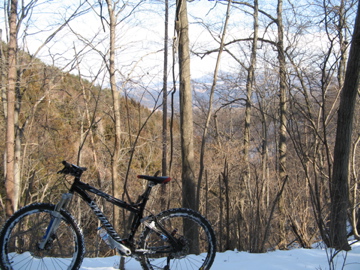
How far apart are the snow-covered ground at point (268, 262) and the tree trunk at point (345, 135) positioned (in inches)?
38.6

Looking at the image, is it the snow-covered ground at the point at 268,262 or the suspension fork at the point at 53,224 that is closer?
the suspension fork at the point at 53,224

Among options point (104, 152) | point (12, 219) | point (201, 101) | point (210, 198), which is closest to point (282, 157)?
point (210, 198)

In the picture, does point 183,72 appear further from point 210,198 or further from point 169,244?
point 210,198

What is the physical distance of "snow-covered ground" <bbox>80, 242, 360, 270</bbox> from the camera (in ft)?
10.4

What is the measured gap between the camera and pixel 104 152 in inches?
746

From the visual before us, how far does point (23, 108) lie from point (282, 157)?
11.9m

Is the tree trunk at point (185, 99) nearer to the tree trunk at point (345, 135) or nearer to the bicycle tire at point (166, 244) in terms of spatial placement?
the tree trunk at point (345, 135)

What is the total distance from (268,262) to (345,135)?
8.76 ft

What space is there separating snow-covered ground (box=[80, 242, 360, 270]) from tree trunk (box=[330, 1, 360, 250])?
98 cm

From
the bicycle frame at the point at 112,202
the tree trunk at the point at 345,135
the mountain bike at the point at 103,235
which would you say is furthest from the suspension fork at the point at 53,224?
the tree trunk at the point at 345,135

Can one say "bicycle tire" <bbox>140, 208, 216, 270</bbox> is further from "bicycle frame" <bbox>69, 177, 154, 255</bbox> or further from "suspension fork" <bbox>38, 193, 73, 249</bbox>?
"suspension fork" <bbox>38, 193, 73, 249</bbox>

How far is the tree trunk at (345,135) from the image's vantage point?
4867 millimetres

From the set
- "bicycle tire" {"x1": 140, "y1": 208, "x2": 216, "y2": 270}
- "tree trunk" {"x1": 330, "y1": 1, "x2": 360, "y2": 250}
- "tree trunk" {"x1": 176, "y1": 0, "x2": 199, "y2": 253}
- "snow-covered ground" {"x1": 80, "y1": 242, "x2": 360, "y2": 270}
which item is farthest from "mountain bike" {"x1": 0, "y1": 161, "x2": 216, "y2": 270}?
"tree trunk" {"x1": 176, "y1": 0, "x2": 199, "y2": 253}

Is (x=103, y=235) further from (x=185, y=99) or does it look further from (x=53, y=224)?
(x=185, y=99)
